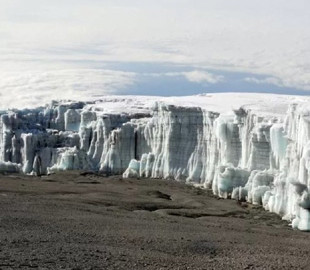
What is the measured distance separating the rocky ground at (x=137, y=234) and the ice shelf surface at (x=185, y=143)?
178cm

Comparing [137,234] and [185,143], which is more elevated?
[185,143]

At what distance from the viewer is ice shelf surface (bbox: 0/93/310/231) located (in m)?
32.8

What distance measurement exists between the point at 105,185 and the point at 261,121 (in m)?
12.0

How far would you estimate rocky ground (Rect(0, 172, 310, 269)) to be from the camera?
19500 millimetres

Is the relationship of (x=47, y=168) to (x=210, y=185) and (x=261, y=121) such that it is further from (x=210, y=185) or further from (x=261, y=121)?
(x=261, y=121)

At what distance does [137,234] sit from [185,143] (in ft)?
81.7

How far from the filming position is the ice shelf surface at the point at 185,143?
108 ft

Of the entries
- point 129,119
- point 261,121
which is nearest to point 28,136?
point 129,119

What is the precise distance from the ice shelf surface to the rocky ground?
5.83 feet

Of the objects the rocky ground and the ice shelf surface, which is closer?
the rocky ground

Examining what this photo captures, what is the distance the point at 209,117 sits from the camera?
47062 mm

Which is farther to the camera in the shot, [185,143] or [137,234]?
[185,143]

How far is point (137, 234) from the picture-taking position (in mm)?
23562

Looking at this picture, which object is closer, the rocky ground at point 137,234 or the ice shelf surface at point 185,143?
the rocky ground at point 137,234
